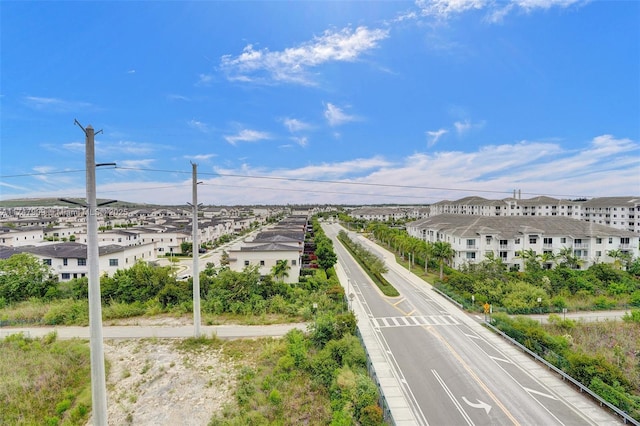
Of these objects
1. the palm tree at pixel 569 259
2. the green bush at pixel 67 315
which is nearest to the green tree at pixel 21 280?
the green bush at pixel 67 315

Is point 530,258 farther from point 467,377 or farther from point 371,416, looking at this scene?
point 371,416

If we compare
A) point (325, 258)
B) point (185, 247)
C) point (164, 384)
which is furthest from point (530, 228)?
point (185, 247)

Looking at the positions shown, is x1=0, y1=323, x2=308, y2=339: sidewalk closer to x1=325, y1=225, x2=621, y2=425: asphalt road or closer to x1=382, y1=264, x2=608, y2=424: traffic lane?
x1=325, y1=225, x2=621, y2=425: asphalt road

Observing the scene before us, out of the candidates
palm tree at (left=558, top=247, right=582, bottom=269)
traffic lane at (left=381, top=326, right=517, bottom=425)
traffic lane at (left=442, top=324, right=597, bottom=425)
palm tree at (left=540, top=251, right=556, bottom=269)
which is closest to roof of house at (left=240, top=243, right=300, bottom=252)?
traffic lane at (left=381, top=326, right=517, bottom=425)

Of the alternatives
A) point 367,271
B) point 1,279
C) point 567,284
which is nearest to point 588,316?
point 567,284

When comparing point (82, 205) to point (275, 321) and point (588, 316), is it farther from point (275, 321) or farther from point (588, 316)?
point (588, 316)

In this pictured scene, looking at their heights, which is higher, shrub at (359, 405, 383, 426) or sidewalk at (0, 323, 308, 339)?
shrub at (359, 405, 383, 426)
